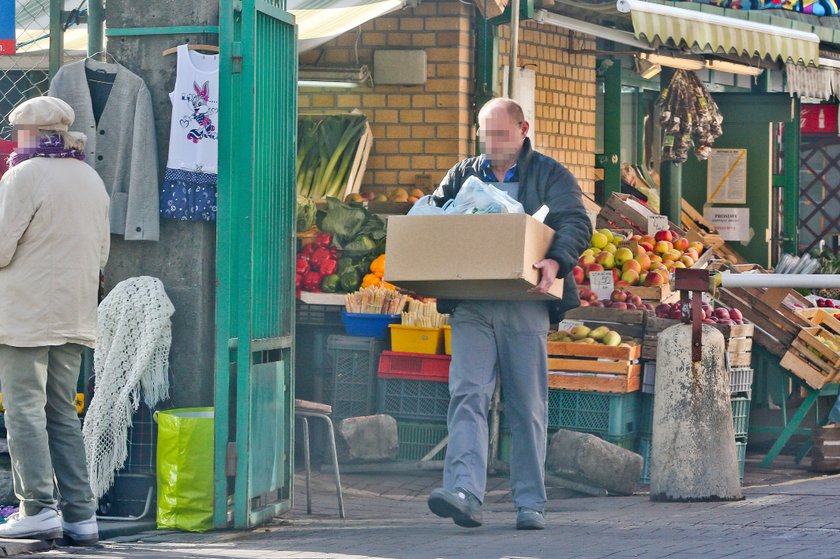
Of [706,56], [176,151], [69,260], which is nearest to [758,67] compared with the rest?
[706,56]

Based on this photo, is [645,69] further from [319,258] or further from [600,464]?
[600,464]

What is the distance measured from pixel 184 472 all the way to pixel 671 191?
321 inches

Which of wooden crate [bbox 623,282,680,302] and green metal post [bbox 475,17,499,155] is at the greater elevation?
green metal post [bbox 475,17,499,155]

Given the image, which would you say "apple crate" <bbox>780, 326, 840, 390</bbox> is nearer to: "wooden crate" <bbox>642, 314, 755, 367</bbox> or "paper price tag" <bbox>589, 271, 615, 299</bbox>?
"wooden crate" <bbox>642, 314, 755, 367</bbox>

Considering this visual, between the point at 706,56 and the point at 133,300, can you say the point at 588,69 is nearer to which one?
the point at 706,56

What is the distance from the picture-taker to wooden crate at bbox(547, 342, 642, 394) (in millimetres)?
8773

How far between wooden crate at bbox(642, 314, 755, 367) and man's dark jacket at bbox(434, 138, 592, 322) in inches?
94.4

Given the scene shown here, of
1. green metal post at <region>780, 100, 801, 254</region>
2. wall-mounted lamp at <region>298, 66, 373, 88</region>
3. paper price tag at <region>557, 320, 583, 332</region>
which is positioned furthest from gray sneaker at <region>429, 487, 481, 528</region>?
green metal post at <region>780, 100, 801, 254</region>

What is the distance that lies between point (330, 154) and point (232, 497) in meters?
4.66

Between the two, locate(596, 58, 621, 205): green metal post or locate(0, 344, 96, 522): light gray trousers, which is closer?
locate(0, 344, 96, 522): light gray trousers

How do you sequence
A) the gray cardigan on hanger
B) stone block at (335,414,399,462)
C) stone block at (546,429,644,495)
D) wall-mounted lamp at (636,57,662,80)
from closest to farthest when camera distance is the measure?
the gray cardigan on hanger < stone block at (546,429,644,495) < stone block at (335,414,399,462) < wall-mounted lamp at (636,57,662,80)

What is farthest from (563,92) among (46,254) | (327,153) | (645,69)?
(46,254)

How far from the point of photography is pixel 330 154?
11.0 m

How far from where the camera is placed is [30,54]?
9453 mm
